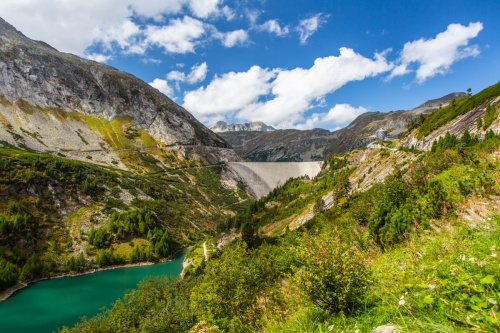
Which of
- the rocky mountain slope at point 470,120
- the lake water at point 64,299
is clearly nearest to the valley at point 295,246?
the rocky mountain slope at point 470,120

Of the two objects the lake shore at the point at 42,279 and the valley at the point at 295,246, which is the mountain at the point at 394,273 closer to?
the valley at the point at 295,246

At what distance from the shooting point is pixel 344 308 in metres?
7.80

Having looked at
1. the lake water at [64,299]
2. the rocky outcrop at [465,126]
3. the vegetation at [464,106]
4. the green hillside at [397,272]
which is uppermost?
the vegetation at [464,106]

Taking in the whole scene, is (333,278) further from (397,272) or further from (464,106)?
(464,106)

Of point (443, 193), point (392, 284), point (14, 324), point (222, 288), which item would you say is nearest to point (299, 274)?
point (392, 284)

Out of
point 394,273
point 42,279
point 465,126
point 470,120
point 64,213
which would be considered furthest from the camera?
point 64,213

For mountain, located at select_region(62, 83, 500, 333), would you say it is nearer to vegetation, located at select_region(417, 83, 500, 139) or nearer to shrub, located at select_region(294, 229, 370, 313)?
shrub, located at select_region(294, 229, 370, 313)

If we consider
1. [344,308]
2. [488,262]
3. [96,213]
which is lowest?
[344,308]

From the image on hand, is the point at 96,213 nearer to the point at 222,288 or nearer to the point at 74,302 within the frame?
the point at 74,302

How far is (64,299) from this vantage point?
84.8 m

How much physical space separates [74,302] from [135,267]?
129 ft

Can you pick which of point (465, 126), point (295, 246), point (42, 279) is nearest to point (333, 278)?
point (295, 246)

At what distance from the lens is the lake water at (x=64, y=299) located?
67.5 m

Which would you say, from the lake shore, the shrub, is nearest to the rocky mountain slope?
the shrub
